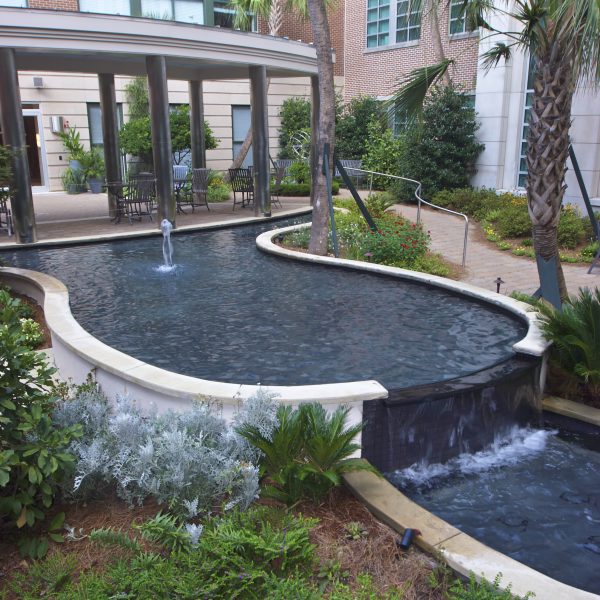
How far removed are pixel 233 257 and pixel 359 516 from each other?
7.64 m

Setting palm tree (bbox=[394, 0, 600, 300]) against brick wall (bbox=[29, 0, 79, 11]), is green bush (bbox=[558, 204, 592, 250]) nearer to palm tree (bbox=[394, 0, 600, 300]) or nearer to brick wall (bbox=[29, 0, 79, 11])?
palm tree (bbox=[394, 0, 600, 300])

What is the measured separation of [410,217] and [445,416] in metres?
11.7

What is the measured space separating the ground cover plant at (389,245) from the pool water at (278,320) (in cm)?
100

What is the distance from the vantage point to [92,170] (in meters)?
22.4

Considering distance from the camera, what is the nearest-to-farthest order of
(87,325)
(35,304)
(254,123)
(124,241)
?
(87,325), (35,304), (124,241), (254,123)

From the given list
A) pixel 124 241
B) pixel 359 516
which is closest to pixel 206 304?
pixel 359 516

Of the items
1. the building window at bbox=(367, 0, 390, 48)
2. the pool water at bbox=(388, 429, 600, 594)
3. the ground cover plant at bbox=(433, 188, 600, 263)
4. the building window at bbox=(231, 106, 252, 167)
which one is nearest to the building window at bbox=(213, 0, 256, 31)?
the building window at bbox=(231, 106, 252, 167)

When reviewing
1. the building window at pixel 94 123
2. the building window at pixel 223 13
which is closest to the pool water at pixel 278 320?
the building window at pixel 94 123

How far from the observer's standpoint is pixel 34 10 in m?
11.0

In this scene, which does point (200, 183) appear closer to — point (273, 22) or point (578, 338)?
point (273, 22)

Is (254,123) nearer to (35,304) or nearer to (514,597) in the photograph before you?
(35,304)

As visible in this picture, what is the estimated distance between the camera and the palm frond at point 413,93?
26.1 ft

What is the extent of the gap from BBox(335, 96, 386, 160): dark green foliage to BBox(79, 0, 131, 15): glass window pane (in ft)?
29.0

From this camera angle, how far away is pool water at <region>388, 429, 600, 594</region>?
4.06 metres
